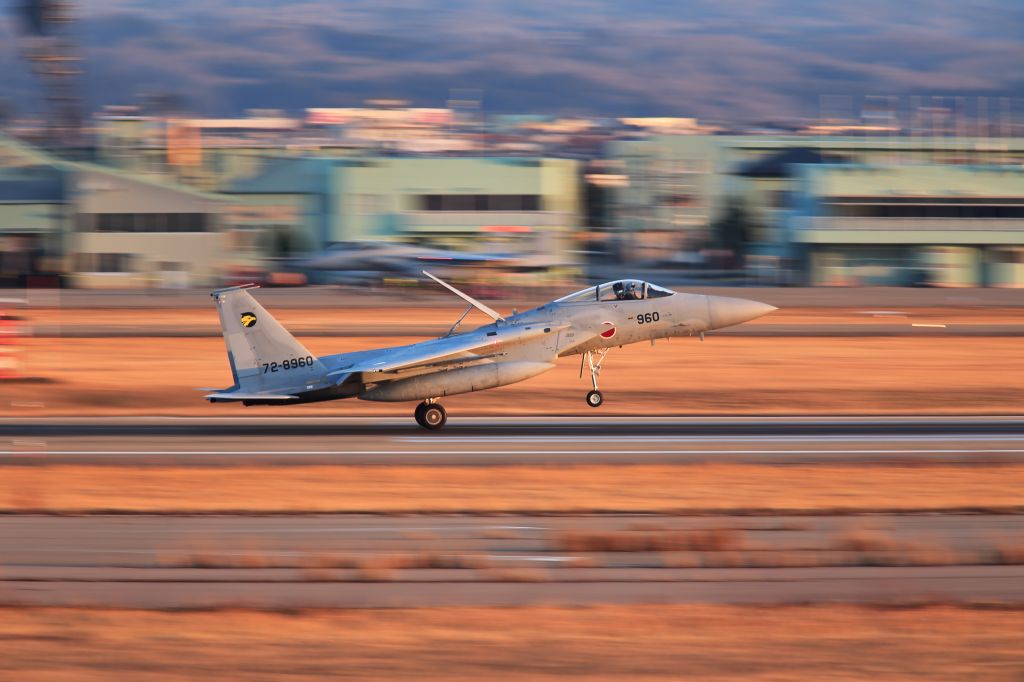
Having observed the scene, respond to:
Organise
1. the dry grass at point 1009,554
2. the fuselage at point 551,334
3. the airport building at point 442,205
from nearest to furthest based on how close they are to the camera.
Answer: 1. the dry grass at point 1009,554
2. the fuselage at point 551,334
3. the airport building at point 442,205

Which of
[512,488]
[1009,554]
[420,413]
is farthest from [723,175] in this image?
[1009,554]

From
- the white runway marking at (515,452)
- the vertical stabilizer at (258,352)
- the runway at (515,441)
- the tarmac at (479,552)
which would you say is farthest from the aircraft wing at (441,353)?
the white runway marking at (515,452)

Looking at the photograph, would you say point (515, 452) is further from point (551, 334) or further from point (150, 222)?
point (150, 222)

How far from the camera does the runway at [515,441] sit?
23.1 meters

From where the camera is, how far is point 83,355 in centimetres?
4181

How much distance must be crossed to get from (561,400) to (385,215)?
63.9 metres

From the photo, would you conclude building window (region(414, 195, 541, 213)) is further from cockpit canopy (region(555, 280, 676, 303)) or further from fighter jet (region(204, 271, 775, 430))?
fighter jet (region(204, 271, 775, 430))

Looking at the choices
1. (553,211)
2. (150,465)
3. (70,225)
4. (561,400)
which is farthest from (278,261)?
(150,465)

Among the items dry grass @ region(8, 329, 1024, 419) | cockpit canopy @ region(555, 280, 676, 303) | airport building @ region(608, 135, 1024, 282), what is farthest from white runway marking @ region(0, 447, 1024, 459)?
airport building @ region(608, 135, 1024, 282)

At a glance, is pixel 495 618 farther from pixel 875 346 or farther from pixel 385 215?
pixel 385 215

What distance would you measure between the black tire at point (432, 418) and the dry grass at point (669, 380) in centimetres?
242

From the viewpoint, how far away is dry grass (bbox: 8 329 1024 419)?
31469 mm

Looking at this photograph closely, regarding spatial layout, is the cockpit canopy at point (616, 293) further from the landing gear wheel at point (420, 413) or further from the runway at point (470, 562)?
the runway at point (470, 562)

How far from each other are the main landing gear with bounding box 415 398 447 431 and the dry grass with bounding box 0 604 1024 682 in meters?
14.0
